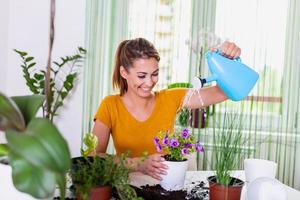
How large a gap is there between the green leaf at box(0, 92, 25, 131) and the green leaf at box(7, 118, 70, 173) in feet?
0.19

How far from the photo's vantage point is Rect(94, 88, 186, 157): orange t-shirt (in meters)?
1.66

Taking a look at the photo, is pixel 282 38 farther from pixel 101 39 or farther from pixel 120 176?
pixel 120 176

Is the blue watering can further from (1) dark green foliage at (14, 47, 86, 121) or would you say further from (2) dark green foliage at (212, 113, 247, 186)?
(1) dark green foliage at (14, 47, 86, 121)

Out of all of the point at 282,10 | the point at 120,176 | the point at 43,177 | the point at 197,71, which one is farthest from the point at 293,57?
the point at 43,177

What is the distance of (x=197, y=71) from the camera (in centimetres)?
269

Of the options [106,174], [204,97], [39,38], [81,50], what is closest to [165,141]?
[106,174]

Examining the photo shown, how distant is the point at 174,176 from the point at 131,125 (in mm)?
615

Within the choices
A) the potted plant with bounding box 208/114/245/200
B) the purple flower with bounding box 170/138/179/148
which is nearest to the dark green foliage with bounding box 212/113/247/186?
the potted plant with bounding box 208/114/245/200

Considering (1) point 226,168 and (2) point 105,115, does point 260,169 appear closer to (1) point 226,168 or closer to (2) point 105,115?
(1) point 226,168

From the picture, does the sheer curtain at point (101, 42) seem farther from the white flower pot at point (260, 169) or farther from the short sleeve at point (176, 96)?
the white flower pot at point (260, 169)

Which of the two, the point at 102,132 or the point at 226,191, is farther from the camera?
the point at 102,132

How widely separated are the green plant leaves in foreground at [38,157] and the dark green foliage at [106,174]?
295mm

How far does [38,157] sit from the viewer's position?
503mm

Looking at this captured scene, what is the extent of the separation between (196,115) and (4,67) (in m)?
1.54
